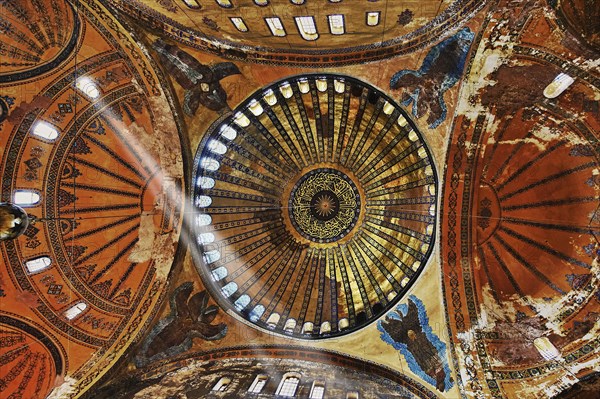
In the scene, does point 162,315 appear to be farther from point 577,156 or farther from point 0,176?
point 577,156

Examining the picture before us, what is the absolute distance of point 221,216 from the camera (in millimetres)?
13570

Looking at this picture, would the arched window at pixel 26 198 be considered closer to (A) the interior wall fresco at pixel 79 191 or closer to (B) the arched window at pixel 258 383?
Result: (A) the interior wall fresco at pixel 79 191

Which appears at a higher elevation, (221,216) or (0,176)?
(0,176)

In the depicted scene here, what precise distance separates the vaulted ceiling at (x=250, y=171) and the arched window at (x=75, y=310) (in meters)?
0.04

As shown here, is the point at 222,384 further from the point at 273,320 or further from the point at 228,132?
the point at 228,132

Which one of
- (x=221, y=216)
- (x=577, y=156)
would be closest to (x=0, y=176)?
(x=221, y=216)

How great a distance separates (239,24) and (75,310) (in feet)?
26.9

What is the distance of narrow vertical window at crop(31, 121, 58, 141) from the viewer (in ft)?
28.2

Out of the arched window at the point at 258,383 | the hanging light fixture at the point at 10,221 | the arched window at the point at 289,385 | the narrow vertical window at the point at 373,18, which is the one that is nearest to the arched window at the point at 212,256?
the arched window at the point at 258,383

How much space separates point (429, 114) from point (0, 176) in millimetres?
10271

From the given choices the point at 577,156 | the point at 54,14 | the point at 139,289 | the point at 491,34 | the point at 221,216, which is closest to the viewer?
the point at 54,14

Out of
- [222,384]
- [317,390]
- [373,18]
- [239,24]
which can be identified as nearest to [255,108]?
[239,24]

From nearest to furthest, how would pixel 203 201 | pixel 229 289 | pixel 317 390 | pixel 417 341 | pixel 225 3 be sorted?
pixel 225 3
pixel 317 390
pixel 417 341
pixel 203 201
pixel 229 289

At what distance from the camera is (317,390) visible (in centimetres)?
1115
